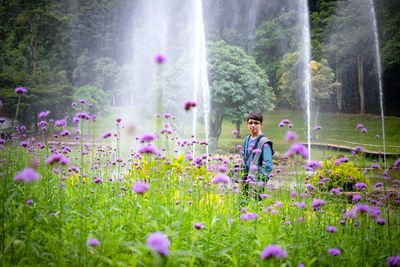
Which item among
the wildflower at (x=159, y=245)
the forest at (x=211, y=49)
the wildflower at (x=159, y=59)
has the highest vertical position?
the forest at (x=211, y=49)

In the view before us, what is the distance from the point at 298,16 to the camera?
78.5ft

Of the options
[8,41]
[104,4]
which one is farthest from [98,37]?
[8,41]

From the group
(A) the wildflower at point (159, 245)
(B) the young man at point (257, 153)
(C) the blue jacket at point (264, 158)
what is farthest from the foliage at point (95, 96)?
(A) the wildflower at point (159, 245)

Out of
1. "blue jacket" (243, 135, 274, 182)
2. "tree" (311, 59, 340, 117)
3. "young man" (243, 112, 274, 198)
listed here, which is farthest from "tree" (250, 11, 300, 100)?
"blue jacket" (243, 135, 274, 182)

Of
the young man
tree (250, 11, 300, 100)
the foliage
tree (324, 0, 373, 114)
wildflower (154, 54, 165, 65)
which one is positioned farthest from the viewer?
tree (250, 11, 300, 100)

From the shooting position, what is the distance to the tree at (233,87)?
13.8 metres

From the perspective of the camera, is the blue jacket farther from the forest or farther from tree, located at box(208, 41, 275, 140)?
the forest

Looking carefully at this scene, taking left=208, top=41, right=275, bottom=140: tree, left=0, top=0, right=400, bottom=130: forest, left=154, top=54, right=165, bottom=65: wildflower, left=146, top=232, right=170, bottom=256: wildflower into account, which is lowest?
left=146, top=232, right=170, bottom=256: wildflower

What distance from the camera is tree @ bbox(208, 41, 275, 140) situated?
13.8 m

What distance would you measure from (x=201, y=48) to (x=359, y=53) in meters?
12.5

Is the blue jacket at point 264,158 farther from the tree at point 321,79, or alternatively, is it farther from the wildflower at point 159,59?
the tree at point 321,79

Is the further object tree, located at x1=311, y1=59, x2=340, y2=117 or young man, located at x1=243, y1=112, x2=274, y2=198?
tree, located at x1=311, y1=59, x2=340, y2=117

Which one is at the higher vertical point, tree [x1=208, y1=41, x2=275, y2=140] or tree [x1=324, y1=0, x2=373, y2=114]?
tree [x1=324, y1=0, x2=373, y2=114]

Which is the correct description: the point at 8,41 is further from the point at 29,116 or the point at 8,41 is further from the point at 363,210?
the point at 363,210
